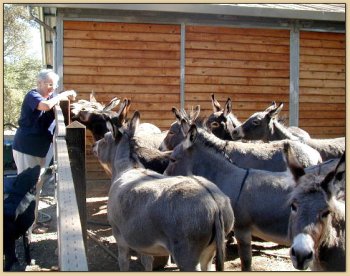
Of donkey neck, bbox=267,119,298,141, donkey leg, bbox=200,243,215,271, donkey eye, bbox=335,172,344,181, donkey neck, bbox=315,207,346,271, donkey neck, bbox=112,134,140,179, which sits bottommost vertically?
donkey leg, bbox=200,243,215,271

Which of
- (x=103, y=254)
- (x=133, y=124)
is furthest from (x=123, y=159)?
(x=103, y=254)

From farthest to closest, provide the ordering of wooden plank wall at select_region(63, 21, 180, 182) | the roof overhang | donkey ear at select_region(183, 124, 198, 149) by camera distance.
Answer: wooden plank wall at select_region(63, 21, 180, 182) → the roof overhang → donkey ear at select_region(183, 124, 198, 149)

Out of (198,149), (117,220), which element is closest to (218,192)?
(117,220)

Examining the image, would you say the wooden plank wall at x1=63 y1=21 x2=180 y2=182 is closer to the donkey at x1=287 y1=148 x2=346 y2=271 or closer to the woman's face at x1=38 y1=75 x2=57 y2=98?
the woman's face at x1=38 y1=75 x2=57 y2=98

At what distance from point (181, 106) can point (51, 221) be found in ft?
→ 13.0

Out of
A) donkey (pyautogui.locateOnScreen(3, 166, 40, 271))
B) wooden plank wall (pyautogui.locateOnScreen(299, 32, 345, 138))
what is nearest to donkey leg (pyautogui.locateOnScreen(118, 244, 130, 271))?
donkey (pyautogui.locateOnScreen(3, 166, 40, 271))

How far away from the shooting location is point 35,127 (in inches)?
224

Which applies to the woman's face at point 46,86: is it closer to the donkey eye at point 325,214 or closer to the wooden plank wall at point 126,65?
the wooden plank wall at point 126,65

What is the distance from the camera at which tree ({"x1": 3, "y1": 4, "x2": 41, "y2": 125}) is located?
106 ft

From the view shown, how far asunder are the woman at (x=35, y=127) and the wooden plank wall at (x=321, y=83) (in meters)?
6.43

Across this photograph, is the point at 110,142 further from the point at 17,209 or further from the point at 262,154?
the point at 262,154

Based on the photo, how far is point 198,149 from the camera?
538 cm

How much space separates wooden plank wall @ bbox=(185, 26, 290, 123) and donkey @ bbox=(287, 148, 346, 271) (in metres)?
6.45

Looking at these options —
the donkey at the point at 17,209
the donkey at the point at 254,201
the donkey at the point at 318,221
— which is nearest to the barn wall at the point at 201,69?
the donkey at the point at 17,209
